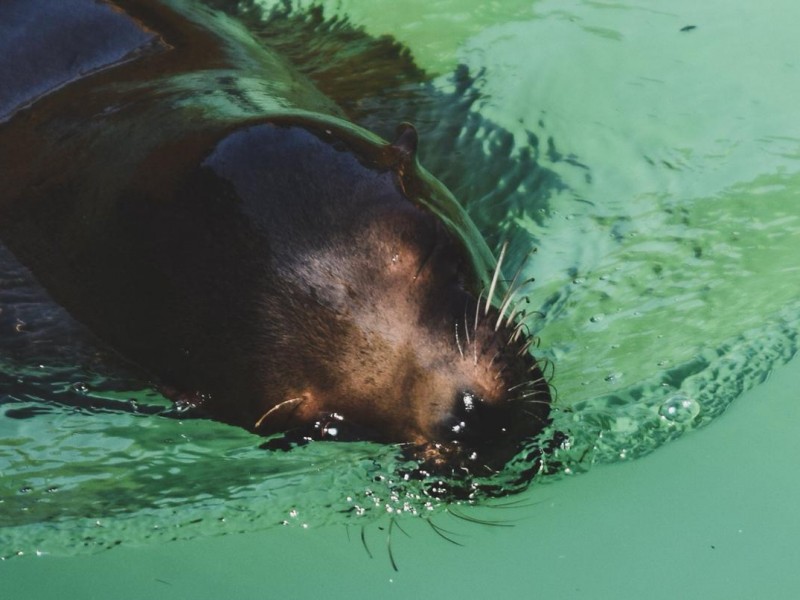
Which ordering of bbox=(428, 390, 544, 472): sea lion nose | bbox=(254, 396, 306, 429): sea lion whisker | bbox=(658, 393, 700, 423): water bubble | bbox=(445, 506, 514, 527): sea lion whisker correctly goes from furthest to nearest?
bbox=(658, 393, 700, 423): water bubble
bbox=(445, 506, 514, 527): sea lion whisker
bbox=(254, 396, 306, 429): sea lion whisker
bbox=(428, 390, 544, 472): sea lion nose

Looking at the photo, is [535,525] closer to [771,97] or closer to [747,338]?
[747,338]

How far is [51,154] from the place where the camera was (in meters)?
4.64

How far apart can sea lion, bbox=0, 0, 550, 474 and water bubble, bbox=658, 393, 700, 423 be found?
2.16 ft

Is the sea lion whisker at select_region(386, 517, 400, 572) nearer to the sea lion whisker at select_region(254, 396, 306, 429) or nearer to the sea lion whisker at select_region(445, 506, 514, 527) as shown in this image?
the sea lion whisker at select_region(445, 506, 514, 527)

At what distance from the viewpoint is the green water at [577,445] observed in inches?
166

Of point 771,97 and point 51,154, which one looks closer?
point 51,154

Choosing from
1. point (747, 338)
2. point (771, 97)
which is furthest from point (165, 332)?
point (771, 97)

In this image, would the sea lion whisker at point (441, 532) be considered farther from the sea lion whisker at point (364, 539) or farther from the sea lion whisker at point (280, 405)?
the sea lion whisker at point (280, 405)

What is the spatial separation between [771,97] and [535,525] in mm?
2872

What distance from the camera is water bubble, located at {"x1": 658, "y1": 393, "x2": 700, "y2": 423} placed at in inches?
179

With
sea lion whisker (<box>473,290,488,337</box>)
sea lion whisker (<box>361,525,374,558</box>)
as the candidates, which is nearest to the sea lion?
sea lion whisker (<box>473,290,488,337</box>)

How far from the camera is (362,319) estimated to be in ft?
12.7

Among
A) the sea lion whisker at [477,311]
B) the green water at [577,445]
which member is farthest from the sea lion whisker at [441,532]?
the sea lion whisker at [477,311]

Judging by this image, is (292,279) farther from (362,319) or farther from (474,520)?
(474,520)
